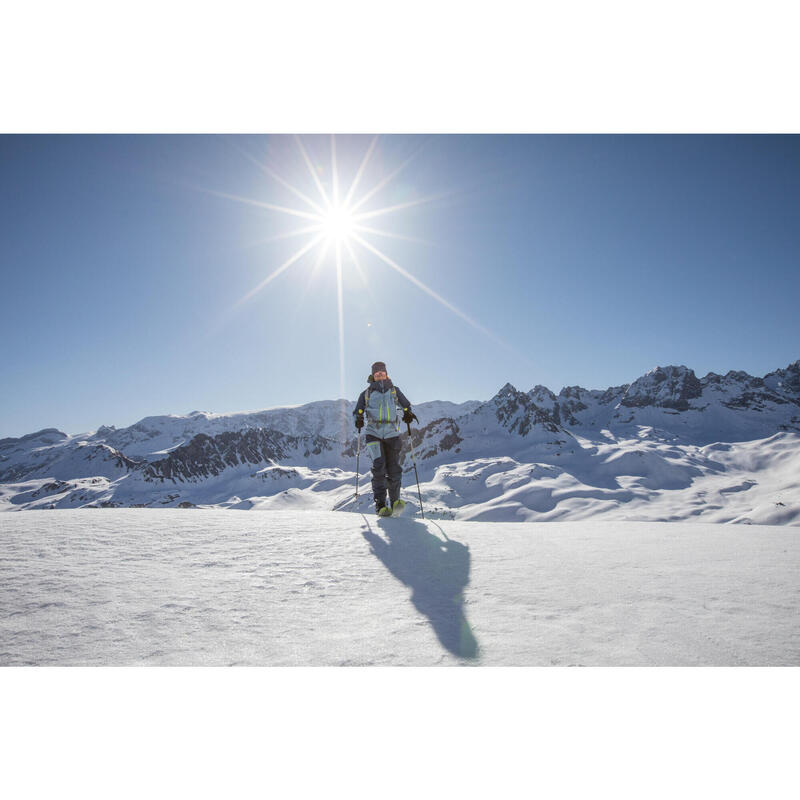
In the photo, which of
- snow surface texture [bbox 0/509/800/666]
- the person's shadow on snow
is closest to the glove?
the person's shadow on snow

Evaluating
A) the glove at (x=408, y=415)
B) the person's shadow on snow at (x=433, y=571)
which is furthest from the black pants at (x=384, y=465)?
the person's shadow on snow at (x=433, y=571)

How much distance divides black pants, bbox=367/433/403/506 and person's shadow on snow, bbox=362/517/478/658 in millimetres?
2680

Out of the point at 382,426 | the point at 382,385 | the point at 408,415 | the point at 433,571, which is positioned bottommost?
the point at 433,571

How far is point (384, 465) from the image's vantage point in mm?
9797

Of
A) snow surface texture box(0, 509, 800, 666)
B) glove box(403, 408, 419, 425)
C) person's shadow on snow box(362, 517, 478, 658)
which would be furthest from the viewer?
glove box(403, 408, 419, 425)

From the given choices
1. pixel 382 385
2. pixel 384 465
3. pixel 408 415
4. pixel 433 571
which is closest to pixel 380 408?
pixel 382 385

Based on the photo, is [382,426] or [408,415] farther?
[408,415]

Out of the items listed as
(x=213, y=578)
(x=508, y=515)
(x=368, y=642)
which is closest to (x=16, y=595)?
(x=213, y=578)

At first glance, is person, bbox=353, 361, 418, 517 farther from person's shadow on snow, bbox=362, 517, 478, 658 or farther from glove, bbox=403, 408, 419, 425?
person's shadow on snow, bbox=362, 517, 478, 658

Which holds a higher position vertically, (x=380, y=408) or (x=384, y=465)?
(x=380, y=408)

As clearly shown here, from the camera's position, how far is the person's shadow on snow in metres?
3.08

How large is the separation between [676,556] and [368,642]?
4200 mm

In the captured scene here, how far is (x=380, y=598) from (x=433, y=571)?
0.98 meters

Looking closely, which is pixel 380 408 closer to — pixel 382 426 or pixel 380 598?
pixel 382 426
